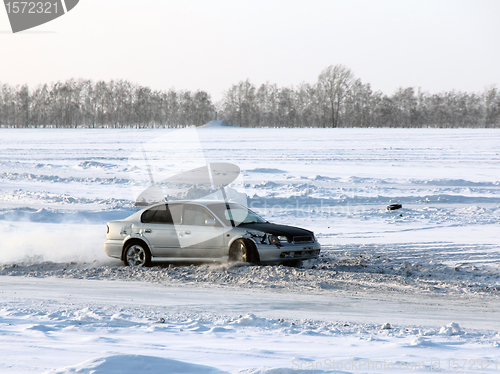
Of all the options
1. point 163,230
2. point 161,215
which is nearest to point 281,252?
point 163,230

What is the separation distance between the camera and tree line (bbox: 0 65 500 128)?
92.8 meters

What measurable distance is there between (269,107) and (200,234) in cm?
8909

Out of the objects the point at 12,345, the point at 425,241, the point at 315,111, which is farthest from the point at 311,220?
the point at 315,111

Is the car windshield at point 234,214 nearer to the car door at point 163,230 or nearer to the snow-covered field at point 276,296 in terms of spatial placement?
the car door at point 163,230

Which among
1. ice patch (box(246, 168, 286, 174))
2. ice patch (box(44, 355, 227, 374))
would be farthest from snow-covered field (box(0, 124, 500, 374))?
ice patch (box(246, 168, 286, 174))

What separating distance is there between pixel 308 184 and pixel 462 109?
3248 inches

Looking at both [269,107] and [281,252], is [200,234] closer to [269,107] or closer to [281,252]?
[281,252]

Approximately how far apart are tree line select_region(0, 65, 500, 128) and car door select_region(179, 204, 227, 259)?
8191 centimetres

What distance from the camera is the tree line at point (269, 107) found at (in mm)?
92812

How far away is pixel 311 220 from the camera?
15859mm

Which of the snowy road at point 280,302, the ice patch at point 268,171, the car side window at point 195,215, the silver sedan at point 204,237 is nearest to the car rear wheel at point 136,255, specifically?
the silver sedan at point 204,237

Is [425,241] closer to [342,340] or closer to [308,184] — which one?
[342,340]

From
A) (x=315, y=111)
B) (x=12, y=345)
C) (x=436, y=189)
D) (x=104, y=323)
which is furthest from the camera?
(x=315, y=111)

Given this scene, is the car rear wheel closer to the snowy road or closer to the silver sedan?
the silver sedan
